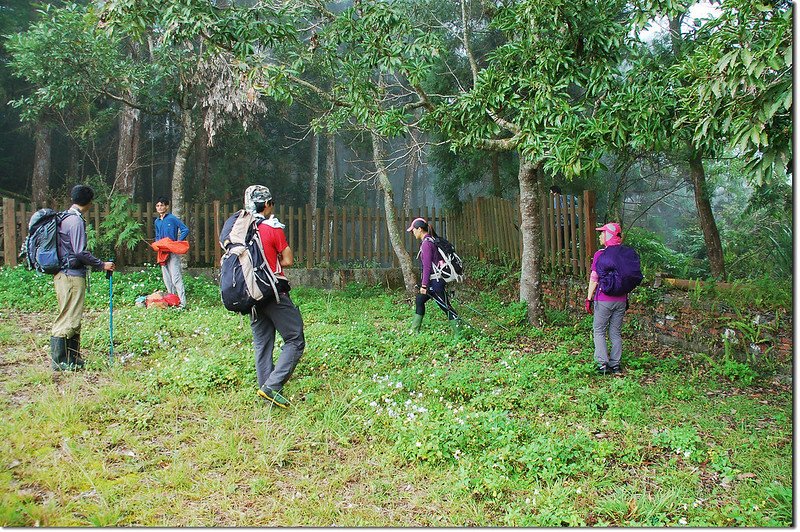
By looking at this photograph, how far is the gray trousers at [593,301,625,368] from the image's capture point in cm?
590

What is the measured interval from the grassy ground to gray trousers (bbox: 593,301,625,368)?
259 mm

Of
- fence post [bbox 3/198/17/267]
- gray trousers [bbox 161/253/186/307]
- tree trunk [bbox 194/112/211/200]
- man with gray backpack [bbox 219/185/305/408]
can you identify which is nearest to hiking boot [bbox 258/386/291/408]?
man with gray backpack [bbox 219/185/305/408]

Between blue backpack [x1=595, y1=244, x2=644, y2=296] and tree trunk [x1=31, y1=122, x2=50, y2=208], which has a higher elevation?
tree trunk [x1=31, y1=122, x2=50, y2=208]

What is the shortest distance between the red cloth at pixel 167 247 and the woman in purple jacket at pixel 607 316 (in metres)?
6.29

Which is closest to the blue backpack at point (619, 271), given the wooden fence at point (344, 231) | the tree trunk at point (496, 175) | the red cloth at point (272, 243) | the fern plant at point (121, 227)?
the wooden fence at point (344, 231)

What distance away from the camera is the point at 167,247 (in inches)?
336

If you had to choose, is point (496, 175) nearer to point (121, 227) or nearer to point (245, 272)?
point (121, 227)

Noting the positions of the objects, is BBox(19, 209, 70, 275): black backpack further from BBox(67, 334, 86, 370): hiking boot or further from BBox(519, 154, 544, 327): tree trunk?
BBox(519, 154, 544, 327): tree trunk

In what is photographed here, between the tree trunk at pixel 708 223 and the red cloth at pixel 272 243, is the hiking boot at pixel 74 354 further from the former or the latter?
the tree trunk at pixel 708 223

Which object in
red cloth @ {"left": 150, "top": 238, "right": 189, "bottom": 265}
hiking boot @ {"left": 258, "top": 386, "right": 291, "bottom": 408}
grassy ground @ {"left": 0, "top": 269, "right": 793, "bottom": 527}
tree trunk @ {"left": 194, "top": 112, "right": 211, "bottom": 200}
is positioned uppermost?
tree trunk @ {"left": 194, "top": 112, "right": 211, "bottom": 200}

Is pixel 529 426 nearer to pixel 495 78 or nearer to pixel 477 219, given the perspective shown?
pixel 495 78

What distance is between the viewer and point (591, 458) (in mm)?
3840

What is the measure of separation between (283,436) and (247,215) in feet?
5.92

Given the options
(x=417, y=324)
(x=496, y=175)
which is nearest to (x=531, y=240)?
(x=417, y=324)
